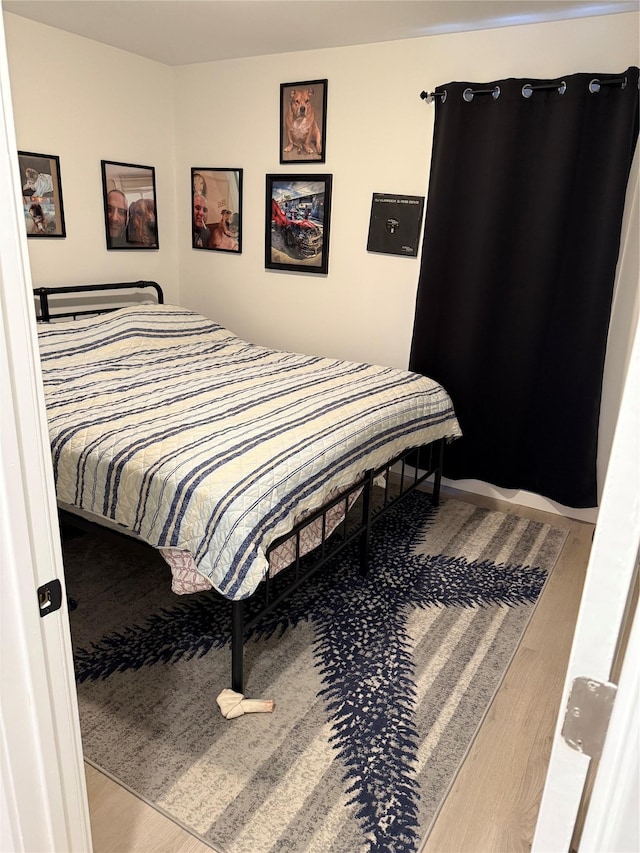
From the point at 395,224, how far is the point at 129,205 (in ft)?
5.57

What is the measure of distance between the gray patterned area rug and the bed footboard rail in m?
0.11

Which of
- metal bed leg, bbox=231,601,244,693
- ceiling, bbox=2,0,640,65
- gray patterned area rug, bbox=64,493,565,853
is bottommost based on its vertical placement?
gray patterned area rug, bbox=64,493,565,853

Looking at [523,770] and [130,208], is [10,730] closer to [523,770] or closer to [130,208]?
[523,770]

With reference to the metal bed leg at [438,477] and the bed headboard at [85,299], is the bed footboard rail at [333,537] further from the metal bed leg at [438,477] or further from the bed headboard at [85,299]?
the bed headboard at [85,299]

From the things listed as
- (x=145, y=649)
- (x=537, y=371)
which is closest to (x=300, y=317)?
(x=537, y=371)

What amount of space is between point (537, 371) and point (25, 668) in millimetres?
2756

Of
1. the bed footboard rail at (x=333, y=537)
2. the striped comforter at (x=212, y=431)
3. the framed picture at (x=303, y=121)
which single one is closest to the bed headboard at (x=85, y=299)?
the striped comforter at (x=212, y=431)

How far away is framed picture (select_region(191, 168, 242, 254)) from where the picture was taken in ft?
12.8

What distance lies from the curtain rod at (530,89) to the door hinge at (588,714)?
2790mm

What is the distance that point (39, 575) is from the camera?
3.05ft

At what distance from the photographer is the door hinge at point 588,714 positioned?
A: 69 centimetres

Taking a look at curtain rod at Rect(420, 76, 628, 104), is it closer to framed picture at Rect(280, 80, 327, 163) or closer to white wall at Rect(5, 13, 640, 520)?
white wall at Rect(5, 13, 640, 520)

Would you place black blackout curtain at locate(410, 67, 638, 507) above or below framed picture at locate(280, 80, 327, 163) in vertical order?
below

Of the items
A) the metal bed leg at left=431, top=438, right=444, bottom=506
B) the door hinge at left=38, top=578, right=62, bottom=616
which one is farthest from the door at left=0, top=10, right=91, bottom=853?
the metal bed leg at left=431, top=438, right=444, bottom=506
